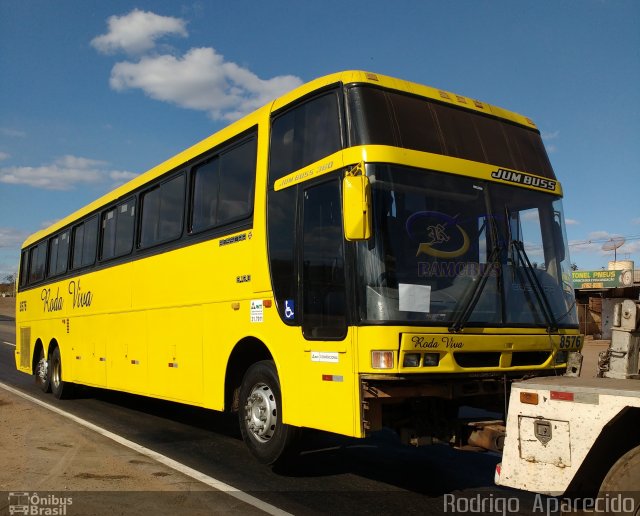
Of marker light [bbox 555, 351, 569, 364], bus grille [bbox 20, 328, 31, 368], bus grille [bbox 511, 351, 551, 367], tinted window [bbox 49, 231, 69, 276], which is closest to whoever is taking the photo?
bus grille [bbox 511, 351, 551, 367]

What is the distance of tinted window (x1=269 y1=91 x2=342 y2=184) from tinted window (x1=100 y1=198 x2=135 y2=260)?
4415 mm

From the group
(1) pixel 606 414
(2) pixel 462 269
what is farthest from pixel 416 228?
(1) pixel 606 414

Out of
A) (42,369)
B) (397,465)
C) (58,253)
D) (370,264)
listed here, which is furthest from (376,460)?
(42,369)

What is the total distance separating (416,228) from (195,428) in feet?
19.3

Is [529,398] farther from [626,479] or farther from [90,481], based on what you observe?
[90,481]

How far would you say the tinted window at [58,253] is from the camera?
45.3 feet

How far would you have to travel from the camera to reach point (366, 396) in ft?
16.9

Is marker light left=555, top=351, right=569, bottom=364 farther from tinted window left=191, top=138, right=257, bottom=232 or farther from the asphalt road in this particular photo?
tinted window left=191, top=138, right=257, bottom=232

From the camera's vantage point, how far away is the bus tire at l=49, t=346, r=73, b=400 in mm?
13331

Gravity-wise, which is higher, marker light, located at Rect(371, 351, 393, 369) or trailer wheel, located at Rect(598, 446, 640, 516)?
marker light, located at Rect(371, 351, 393, 369)

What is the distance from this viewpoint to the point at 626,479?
3650 mm

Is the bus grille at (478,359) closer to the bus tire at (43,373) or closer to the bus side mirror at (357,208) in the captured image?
the bus side mirror at (357,208)

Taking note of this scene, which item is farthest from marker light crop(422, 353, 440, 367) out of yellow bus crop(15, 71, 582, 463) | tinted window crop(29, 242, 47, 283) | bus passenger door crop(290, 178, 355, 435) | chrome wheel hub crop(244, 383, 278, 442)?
tinted window crop(29, 242, 47, 283)

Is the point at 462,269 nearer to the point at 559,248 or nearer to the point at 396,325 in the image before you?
the point at 396,325
